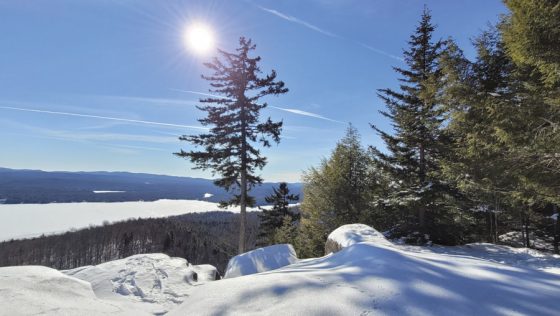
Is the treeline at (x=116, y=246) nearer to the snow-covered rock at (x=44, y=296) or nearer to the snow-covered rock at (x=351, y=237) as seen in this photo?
the snow-covered rock at (x=351, y=237)

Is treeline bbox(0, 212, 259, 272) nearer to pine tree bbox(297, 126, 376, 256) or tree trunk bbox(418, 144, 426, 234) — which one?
pine tree bbox(297, 126, 376, 256)

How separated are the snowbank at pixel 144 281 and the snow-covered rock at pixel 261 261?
878mm

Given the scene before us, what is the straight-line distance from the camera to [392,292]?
3.11 m

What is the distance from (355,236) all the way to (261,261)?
293 centimetres

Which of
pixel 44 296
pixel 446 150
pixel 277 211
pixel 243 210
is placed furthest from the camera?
pixel 277 211

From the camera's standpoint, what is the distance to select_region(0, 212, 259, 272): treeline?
315ft

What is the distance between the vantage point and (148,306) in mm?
4977

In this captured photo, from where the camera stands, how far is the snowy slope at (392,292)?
9.21 feet

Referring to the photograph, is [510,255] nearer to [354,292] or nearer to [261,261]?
[261,261]

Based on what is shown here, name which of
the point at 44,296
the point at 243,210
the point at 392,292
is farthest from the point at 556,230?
the point at 44,296

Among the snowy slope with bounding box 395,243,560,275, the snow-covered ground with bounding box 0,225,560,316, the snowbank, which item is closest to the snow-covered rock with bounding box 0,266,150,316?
the snow-covered ground with bounding box 0,225,560,316

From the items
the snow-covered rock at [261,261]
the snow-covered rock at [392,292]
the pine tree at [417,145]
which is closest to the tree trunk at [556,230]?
the pine tree at [417,145]

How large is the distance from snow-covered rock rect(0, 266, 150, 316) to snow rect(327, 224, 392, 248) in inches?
236

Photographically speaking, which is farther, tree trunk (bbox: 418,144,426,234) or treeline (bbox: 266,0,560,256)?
tree trunk (bbox: 418,144,426,234)
